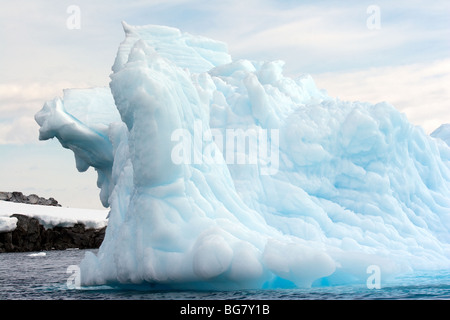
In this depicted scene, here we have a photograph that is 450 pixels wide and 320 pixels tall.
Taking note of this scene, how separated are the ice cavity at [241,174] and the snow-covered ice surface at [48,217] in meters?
18.7

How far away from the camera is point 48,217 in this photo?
130 ft

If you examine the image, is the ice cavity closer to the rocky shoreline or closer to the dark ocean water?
the dark ocean water

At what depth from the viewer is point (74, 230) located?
135 feet

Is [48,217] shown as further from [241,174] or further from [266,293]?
[266,293]

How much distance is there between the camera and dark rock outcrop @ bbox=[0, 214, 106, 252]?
38312 millimetres

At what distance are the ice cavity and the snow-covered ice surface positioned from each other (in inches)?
738

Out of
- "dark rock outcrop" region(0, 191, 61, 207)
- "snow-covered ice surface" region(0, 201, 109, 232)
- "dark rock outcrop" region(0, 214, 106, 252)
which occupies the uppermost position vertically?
"dark rock outcrop" region(0, 191, 61, 207)

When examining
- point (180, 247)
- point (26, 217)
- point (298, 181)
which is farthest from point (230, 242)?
point (26, 217)

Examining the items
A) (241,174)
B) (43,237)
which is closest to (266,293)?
(241,174)

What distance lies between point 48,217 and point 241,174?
24728 mm

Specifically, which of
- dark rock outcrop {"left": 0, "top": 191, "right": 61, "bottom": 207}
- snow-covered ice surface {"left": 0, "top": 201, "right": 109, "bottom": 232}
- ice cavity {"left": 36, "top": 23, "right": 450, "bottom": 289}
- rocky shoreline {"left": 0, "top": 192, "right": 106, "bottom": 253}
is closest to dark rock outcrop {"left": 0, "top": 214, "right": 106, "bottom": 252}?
rocky shoreline {"left": 0, "top": 192, "right": 106, "bottom": 253}

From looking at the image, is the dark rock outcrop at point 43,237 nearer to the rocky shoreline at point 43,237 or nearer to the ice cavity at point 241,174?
the rocky shoreline at point 43,237

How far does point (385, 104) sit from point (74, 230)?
26314 mm
